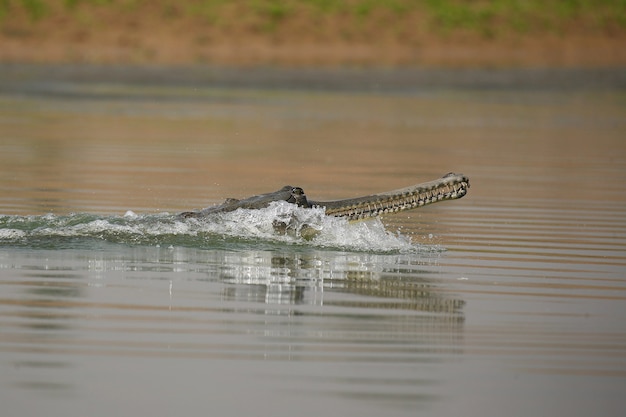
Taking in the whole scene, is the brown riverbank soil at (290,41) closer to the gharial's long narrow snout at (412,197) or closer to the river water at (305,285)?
the river water at (305,285)

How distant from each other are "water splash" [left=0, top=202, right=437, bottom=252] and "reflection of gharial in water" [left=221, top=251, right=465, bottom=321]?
16.4 inches

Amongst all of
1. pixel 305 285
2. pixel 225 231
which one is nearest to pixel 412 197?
pixel 225 231

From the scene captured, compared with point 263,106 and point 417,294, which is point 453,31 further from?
point 417,294

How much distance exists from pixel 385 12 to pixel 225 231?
51.4 metres

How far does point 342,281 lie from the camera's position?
9.92 m

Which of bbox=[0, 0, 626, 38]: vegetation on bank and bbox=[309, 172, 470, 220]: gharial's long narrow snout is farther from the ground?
bbox=[0, 0, 626, 38]: vegetation on bank

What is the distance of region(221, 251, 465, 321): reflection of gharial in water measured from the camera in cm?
915

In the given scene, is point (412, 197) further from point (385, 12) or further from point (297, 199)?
point (385, 12)

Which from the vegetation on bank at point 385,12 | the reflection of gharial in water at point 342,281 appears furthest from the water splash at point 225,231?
the vegetation on bank at point 385,12

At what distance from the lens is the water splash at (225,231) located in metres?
11.4

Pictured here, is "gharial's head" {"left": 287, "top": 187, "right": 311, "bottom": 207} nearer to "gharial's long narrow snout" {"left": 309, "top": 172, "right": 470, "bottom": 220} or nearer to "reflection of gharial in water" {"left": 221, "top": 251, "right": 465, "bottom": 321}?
"gharial's long narrow snout" {"left": 309, "top": 172, "right": 470, "bottom": 220}

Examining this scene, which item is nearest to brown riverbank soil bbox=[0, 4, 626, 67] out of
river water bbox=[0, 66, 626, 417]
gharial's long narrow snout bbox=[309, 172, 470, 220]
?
river water bbox=[0, 66, 626, 417]

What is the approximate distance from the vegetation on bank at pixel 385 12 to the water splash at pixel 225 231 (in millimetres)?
47088

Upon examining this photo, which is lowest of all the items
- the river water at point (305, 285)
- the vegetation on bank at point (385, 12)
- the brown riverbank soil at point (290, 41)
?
the river water at point (305, 285)
